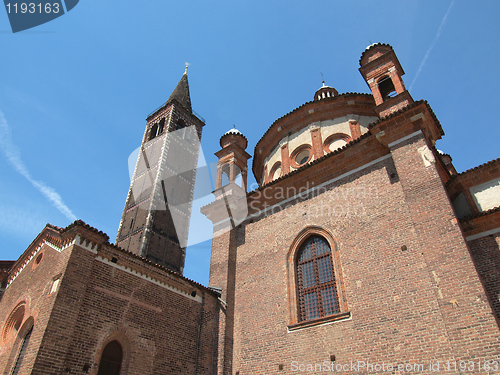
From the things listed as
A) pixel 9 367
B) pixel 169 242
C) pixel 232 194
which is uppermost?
pixel 169 242

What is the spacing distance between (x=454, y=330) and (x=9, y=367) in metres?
11.0

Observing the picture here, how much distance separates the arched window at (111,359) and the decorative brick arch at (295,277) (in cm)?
487

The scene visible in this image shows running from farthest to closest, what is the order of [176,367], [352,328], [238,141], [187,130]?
[187,130], [238,141], [176,367], [352,328]

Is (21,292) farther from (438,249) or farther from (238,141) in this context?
(438,249)

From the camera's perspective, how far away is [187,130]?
41781mm

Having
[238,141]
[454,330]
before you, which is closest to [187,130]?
[238,141]

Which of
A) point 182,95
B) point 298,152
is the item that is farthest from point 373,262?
point 182,95

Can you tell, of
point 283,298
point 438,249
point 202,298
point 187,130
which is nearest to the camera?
point 438,249

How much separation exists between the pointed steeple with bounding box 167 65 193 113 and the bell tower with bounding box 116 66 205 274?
27 cm

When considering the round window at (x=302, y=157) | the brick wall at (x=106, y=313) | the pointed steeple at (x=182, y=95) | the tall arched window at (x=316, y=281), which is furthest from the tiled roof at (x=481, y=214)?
the pointed steeple at (x=182, y=95)

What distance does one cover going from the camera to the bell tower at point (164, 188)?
31.0 m

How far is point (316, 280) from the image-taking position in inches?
430

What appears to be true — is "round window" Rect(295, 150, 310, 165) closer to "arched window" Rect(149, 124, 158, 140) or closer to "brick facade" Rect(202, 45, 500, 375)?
"brick facade" Rect(202, 45, 500, 375)

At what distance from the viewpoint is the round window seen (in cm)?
1531
